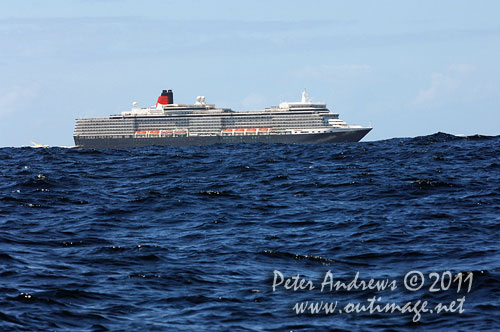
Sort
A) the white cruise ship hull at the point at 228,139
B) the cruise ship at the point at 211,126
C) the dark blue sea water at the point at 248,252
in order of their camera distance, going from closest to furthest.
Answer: the dark blue sea water at the point at 248,252 → the white cruise ship hull at the point at 228,139 → the cruise ship at the point at 211,126

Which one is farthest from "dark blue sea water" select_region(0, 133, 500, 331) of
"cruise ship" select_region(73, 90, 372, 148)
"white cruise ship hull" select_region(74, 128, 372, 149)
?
"cruise ship" select_region(73, 90, 372, 148)

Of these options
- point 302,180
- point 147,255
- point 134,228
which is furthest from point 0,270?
point 302,180

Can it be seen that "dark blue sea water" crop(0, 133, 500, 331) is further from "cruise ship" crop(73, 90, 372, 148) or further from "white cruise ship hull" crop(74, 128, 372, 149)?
"cruise ship" crop(73, 90, 372, 148)

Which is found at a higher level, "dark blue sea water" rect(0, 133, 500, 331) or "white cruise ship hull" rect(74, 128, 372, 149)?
"white cruise ship hull" rect(74, 128, 372, 149)

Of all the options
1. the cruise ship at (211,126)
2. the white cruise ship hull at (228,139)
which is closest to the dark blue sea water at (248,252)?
the white cruise ship hull at (228,139)

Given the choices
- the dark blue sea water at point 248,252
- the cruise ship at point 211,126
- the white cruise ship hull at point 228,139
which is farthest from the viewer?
the cruise ship at point 211,126

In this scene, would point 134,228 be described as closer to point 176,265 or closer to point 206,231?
point 206,231

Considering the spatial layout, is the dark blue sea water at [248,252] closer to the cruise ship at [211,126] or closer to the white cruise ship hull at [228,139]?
the white cruise ship hull at [228,139]
